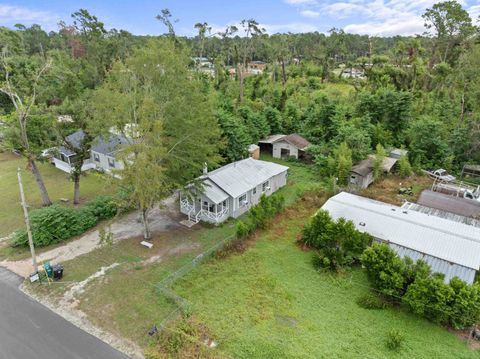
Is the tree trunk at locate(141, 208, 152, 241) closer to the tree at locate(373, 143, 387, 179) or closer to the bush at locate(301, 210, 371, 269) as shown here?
the bush at locate(301, 210, 371, 269)

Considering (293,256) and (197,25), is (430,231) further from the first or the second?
(197,25)

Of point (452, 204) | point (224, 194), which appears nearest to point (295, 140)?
point (224, 194)

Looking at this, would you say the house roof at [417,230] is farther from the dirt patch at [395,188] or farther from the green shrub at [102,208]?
the green shrub at [102,208]

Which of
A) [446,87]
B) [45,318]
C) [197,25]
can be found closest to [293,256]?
[45,318]

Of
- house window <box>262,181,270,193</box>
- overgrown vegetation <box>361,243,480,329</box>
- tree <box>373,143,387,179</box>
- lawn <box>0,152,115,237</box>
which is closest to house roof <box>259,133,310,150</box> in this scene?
tree <box>373,143,387,179</box>

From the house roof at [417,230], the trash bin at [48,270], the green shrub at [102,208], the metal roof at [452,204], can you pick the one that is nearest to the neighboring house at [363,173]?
the metal roof at [452,204]
